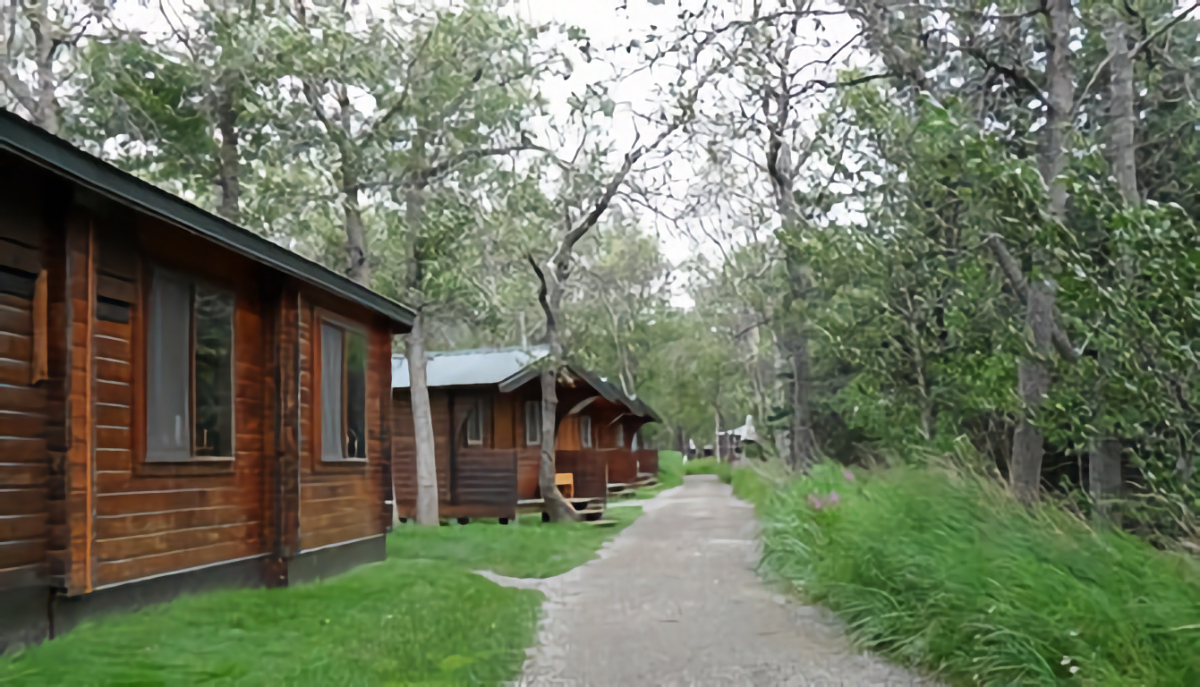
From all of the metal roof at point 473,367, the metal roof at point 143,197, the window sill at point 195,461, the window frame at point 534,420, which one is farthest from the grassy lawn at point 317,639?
the window frame at point 534,420

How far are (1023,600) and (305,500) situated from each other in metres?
7.33

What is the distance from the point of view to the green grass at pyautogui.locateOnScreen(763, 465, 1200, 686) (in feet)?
18.7

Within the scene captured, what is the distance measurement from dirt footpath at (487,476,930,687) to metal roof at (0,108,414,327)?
415 cm

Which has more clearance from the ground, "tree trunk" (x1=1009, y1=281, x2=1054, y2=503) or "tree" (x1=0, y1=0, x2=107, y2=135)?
"tree" (x1=0, y1=0, x2=107, y2=135)

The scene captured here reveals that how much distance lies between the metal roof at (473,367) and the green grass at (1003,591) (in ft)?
41.5

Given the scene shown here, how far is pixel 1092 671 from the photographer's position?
5668mm

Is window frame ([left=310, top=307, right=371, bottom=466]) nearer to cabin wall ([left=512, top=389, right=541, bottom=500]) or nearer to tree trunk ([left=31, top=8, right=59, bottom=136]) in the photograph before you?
tree trunk ([left=31, top=8, right=59, bottom=136])

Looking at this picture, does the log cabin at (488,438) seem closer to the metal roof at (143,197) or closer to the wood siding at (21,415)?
the metal roof at (143,197)

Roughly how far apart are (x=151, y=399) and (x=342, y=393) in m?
3.81

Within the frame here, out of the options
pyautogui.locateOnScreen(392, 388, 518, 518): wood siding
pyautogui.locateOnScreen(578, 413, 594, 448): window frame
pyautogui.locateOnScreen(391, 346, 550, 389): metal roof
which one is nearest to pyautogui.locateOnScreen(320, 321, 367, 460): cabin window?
pyautogui.locateOnScreen(391, 346, 550, 389): metal roof

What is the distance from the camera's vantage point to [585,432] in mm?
33969

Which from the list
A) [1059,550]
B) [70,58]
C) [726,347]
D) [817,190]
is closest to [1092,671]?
[1059,550]

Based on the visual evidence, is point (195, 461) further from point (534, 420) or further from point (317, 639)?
point (534, 420)

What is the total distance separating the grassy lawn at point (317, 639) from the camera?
21.8 feet
